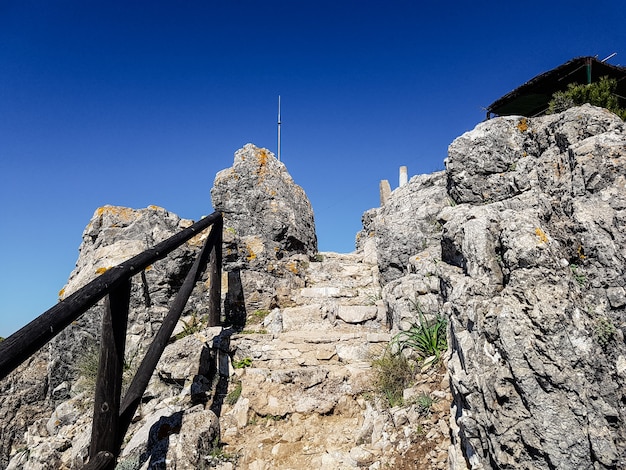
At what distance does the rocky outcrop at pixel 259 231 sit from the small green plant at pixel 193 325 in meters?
0.45

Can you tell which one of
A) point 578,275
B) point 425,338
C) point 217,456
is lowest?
point 217,456

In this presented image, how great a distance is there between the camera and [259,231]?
24.0ft

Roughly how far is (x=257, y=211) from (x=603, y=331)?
5948mm

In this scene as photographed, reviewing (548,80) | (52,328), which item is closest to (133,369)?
(52,328)

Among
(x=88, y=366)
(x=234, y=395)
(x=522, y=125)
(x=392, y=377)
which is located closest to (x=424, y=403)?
(x=392, y=377)

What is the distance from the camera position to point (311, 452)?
3.62 meters

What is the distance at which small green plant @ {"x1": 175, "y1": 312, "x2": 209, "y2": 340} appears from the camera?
582 centimetres

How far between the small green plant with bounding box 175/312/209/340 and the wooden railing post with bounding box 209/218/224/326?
274mm

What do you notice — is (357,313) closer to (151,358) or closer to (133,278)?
(151,358)

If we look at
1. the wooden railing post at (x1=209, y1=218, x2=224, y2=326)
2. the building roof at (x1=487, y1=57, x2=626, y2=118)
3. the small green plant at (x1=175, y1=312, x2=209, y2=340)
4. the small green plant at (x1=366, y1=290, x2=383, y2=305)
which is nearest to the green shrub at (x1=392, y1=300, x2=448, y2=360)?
the small green plant at (x1=366, y1=290, x2=383, y2=305)

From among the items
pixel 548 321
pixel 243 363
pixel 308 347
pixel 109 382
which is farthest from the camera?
pixel 308 347

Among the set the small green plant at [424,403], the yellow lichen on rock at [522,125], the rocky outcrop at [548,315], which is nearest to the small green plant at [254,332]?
the rocky outcrop at [548,315]

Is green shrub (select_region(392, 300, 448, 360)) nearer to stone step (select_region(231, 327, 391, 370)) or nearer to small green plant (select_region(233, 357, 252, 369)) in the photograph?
stone step (select_region(231, 327, 391, 370))

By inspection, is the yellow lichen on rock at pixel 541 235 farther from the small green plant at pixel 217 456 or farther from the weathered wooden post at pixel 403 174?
the weathered wooden post at pixel 403 174
